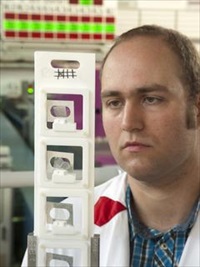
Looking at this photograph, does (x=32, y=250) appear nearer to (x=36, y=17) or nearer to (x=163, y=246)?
(x=163, y=246)

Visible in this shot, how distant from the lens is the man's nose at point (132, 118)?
940 millimetres

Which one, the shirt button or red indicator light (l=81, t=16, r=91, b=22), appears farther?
red indicator light (l=81, t=16, r=91, b=22)

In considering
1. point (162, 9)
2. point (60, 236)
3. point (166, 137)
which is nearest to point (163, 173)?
point (166, 137)

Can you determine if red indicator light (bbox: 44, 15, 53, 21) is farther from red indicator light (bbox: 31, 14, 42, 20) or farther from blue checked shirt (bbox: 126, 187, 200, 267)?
blue checked shirt (bbox: 126, 187, 200, 267)

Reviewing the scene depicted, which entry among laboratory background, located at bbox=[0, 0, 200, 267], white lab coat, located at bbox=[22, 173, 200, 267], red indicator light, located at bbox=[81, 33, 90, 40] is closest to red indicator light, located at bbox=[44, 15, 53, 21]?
laboratory background, located at bbox=[0, 0, 200, 267]

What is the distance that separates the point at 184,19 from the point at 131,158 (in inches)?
113

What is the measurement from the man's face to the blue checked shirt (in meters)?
0.13

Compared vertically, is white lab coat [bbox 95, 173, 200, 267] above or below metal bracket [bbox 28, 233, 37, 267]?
below

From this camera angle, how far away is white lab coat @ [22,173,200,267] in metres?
1.08

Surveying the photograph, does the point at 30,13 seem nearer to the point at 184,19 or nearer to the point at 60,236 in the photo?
the point at 184,19

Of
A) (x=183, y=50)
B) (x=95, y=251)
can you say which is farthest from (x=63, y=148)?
(x=183, y=50)

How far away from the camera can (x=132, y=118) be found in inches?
37.1

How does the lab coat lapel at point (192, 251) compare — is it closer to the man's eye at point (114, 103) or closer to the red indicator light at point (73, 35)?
the man's eye at point (114, 103)

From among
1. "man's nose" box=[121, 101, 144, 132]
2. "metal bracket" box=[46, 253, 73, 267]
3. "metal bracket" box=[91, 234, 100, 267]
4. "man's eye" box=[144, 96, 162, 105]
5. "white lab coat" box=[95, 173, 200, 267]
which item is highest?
"man's eye" box=[144, 96, 162, 105]
